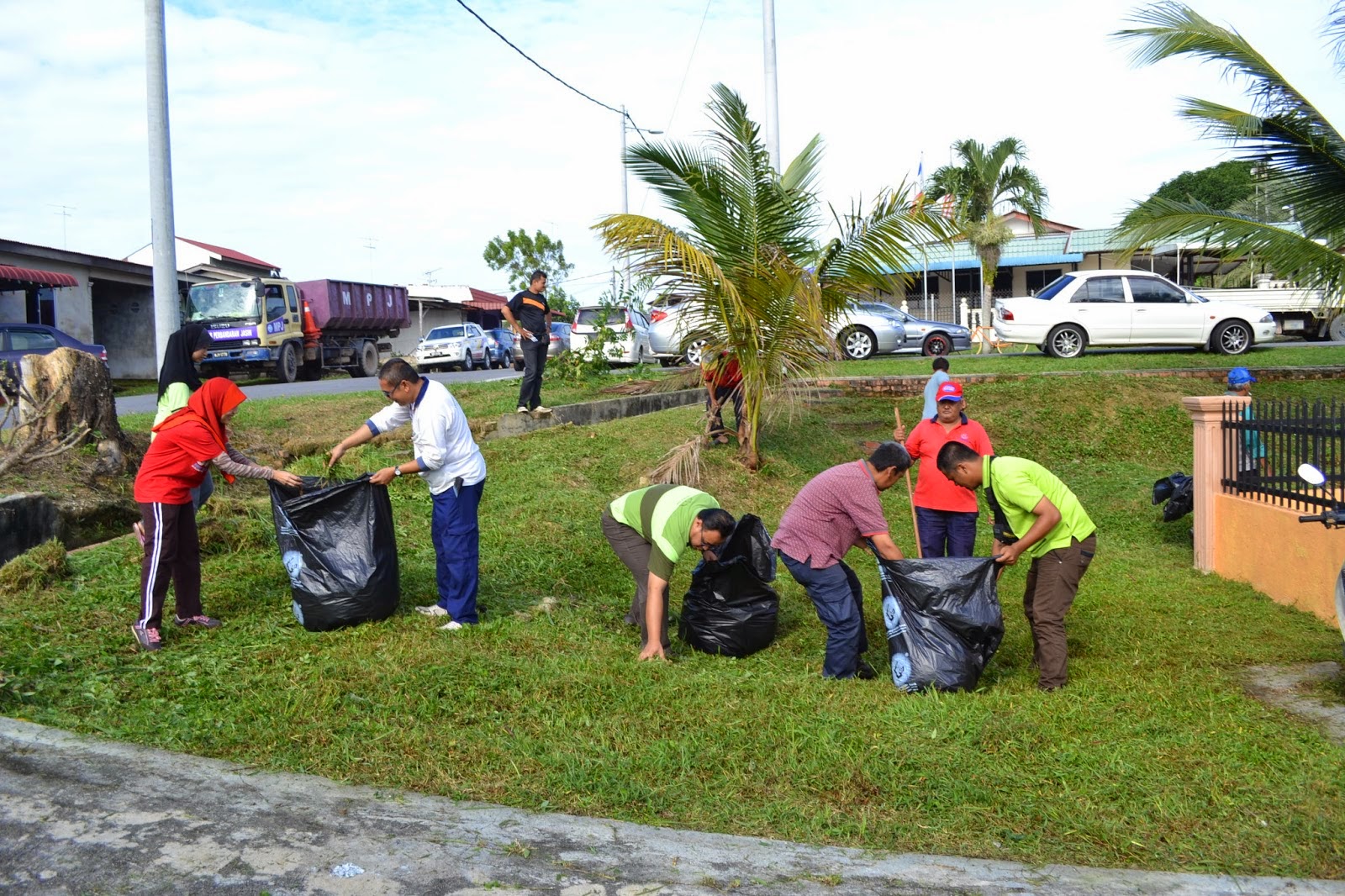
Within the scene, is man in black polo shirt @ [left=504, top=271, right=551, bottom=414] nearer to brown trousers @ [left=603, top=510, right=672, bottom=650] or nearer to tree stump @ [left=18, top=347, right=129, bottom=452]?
tree stump @ [left=18, top=347, right=129, bottom=452]

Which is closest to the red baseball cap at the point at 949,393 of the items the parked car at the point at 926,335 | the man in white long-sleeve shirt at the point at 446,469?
the man in white long-sleeve shirt at the point at 446,469

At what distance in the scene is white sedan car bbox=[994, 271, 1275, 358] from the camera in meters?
17.8

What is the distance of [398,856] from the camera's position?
3695 mm

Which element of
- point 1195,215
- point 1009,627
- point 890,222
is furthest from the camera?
point 1195,215

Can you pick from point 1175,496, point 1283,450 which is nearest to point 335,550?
point 1283,450

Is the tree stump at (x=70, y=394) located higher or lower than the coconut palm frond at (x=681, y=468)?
higher

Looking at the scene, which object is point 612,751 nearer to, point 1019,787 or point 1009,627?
point 1019,787

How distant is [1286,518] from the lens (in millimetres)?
7555

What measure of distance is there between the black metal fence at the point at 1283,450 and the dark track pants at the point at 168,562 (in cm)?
657

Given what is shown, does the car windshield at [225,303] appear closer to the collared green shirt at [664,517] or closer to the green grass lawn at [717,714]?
the green grass lawn at [717,714]

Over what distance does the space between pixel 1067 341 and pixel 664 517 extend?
14383 millimetres

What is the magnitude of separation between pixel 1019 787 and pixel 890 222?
697 cm

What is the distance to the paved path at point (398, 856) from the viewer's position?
354 centimetres

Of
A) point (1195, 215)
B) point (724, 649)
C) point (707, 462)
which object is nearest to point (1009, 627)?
Result: point (724, 649)
